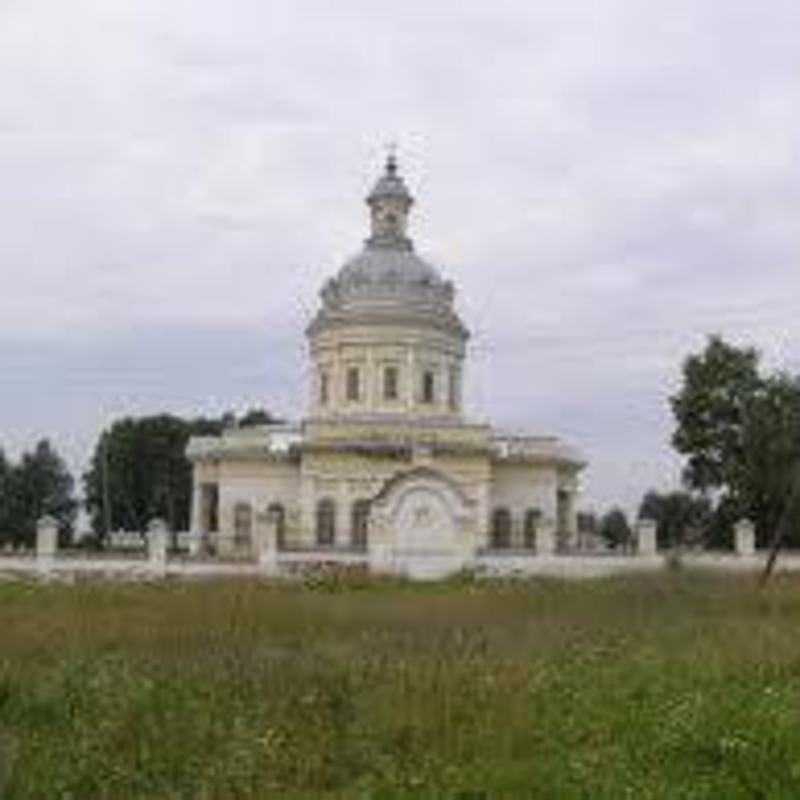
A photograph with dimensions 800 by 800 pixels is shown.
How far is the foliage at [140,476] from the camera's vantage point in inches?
3511

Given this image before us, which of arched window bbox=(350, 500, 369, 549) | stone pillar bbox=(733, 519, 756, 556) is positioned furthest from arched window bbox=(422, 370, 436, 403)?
stone pillar bbox=(733, 519, 756, 556)

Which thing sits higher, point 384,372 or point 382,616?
point 384,372

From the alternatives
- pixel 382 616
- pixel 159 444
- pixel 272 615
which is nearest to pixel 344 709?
pixel 272 615

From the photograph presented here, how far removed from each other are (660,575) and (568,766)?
1160 inches

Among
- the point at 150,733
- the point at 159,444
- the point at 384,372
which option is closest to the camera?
the point at 150,733

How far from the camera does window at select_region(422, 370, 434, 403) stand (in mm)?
72188

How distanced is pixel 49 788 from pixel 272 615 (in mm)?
12390

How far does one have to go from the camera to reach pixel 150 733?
13.5m

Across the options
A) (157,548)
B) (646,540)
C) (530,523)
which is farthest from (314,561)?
(530,523)

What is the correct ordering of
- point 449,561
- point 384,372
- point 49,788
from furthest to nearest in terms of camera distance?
point 384,372
point 449,561
point 49,788

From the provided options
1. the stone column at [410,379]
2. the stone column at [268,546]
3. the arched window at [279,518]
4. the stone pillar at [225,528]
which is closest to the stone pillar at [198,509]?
the stone pillar at [225,528]

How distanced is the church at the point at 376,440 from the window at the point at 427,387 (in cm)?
5

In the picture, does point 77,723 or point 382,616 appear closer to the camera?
point 77,723

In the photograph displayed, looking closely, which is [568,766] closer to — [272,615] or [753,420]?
[272,615]
